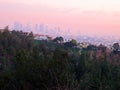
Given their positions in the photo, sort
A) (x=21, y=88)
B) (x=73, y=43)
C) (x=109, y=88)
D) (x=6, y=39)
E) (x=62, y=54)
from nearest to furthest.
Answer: (x=109, y=88) < (x=21, y=88) < (x=62, y=54) < (x=6, y=39) < (x=73, y=43)

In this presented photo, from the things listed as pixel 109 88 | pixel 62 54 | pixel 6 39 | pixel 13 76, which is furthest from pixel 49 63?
pixel 6 39

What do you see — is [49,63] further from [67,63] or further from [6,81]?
[6,81]

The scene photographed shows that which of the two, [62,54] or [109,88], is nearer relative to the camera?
[109,88]

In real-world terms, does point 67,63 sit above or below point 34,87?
above

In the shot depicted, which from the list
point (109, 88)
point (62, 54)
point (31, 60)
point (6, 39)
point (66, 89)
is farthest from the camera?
point (6, 39)

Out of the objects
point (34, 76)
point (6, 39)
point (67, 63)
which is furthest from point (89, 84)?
point (6, 39)

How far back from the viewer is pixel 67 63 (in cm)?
677

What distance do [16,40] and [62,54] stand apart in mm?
24635

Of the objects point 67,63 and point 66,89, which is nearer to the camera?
point 66,89

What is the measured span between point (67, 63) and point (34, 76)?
0.76m

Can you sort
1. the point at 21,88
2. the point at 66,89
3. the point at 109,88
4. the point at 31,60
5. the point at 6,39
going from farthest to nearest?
the point at 6,39
the point at 31,60
the point at 21,88
the point at 109,88
the point at 66,89

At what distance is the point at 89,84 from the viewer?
6.08 metres

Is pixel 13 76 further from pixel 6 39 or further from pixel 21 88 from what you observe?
pixel 6 39

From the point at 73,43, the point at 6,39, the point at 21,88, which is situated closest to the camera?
the point at 21,88
